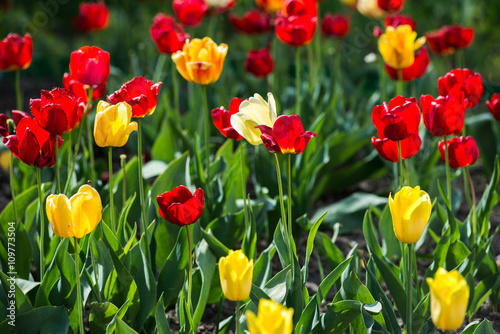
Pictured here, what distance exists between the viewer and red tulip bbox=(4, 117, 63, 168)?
1.40 m

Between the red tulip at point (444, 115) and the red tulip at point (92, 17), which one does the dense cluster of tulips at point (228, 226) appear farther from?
the red tulip at point (92, 17)

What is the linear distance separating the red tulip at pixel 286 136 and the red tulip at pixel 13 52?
104cm

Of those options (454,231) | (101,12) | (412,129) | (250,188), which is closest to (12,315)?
(412,129)

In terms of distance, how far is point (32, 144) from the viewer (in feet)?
4.59

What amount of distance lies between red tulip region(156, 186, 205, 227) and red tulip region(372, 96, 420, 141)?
40 cm

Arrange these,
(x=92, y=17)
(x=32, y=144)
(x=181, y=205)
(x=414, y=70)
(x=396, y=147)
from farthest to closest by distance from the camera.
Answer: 1. (x=92, y=17)
2. (x=414, y=70)
3. (x=396, y=147)
4. (x=32, y=144)
5. (x=181, y=205)

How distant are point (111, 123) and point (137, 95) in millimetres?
133

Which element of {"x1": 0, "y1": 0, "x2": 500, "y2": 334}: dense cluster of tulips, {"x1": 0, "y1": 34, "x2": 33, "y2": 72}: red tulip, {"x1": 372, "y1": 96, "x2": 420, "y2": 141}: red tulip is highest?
{"x1": 0, "y1": 34, "x2": 33, "y2": 72}: red tulip

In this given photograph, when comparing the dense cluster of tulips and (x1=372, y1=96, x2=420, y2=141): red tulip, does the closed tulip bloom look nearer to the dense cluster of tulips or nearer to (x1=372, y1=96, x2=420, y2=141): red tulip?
the dense cluster of tulips

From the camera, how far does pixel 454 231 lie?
1.70m

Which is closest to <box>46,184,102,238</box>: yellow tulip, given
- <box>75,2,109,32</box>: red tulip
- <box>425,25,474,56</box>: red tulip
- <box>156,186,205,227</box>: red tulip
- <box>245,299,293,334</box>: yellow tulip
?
<box>156,186,205,227</box>: red tulip

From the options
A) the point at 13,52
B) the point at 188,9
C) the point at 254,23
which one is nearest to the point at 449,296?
the point at 13,52

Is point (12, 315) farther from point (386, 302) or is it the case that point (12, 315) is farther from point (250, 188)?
point (250, 188)

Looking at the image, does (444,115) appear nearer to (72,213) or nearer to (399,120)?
(399,120)
